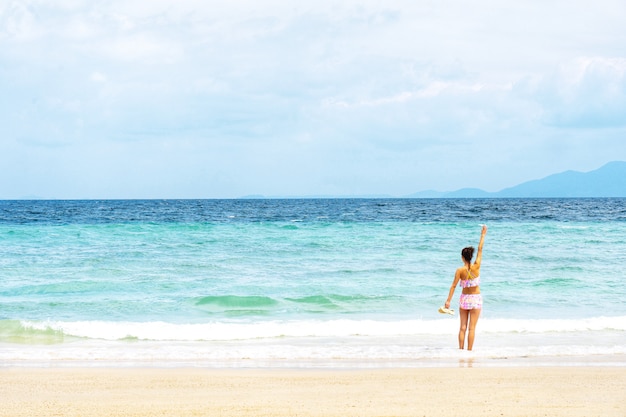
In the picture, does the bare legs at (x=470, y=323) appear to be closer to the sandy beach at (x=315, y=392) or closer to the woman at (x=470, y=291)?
the woman at (x=470, y=291)

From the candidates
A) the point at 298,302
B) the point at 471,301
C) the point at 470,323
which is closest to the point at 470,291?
the point at 471,301

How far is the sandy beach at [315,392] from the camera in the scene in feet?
20.8

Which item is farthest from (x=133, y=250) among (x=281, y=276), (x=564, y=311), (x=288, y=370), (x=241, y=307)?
(x=288, y=370)

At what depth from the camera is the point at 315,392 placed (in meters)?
7.03

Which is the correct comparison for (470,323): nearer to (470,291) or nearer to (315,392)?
(470,291)

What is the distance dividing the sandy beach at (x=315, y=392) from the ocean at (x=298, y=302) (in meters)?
0.78

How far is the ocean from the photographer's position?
950cm

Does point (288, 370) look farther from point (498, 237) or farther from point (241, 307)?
point (498, 237)

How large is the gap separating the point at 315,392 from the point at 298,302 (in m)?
7.75

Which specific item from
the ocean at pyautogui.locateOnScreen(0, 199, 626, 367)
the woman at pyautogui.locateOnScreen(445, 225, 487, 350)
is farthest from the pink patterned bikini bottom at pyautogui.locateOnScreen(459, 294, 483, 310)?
the ocean at pyautogui.locateOnScreen(0, 199, 626, 367)

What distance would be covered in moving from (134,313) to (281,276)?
551 centimetres

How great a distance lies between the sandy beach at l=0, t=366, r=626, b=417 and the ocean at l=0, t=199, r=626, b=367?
0.78 m

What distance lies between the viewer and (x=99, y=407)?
6.47m

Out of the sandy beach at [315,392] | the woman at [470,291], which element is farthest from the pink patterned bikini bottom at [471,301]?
the sandy beach at [315,392]
